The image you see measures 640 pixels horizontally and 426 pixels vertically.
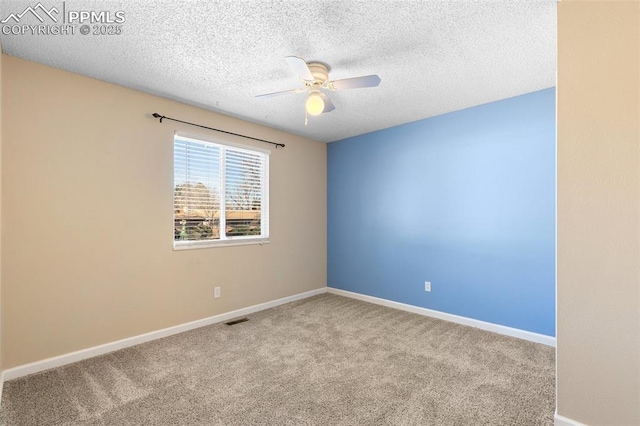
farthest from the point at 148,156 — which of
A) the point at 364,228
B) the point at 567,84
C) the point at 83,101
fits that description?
the point at 567,84

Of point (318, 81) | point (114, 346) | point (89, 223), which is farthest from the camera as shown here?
point (114, 346)

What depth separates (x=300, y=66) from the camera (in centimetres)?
205

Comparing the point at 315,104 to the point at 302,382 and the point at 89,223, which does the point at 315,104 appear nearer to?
the point at 302,382

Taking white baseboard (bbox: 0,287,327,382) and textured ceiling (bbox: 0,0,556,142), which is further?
white baseboard (bbox: 0,287,327,382)

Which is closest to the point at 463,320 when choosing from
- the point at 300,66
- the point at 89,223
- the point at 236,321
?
the point at 236,321

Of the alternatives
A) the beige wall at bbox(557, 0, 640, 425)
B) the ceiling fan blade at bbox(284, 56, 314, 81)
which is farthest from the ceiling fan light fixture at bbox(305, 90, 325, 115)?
the beige wall at bbox(557, 0, 640, 425)

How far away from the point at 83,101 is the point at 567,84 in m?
3.68

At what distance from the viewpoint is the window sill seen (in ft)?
10.9

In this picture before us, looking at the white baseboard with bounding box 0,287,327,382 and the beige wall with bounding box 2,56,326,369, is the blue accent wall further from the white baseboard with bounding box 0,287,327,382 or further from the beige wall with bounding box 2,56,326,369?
the beige wall with bounding box 2,56,326,369

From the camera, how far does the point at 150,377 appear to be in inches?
92.3

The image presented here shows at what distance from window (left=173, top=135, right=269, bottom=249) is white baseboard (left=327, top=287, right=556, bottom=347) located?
68.5 inches

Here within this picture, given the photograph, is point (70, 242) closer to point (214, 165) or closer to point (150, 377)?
point (150, 377)

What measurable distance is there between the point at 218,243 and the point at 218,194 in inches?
23.6

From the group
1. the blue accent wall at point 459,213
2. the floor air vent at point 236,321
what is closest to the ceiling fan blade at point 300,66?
the blue accent wall at point 459,213
